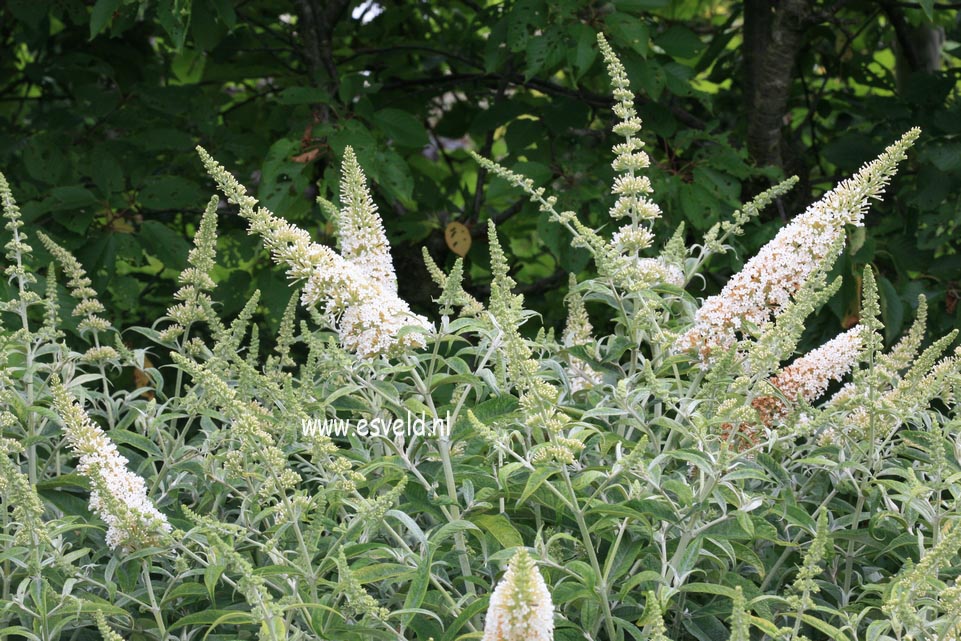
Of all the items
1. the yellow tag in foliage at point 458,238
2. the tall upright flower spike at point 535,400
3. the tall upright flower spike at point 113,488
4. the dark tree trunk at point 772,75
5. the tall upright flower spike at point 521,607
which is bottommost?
the tall upright flower spike at point 113,488

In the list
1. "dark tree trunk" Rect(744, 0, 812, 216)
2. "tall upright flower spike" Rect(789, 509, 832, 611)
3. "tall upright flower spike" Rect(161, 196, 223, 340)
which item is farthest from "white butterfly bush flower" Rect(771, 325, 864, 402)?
"dark tree trunk" Rect(744, 0, 812, 216)

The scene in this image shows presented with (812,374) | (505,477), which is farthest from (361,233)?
(812,374)

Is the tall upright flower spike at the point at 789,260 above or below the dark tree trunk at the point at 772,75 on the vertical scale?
below

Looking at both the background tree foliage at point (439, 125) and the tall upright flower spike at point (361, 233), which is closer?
the tall upright flower spike at point (361, 233)

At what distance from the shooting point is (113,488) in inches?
87.1

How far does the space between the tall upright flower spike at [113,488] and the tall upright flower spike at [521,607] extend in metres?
0.80

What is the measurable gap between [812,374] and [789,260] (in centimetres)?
31

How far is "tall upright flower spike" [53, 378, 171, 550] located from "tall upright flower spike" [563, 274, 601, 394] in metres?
1.14

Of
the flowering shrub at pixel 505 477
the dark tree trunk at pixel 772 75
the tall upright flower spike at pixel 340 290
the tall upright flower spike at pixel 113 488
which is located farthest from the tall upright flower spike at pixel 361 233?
the dark tree trunk at pixel 772 75

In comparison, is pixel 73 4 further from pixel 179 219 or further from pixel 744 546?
pixel 744 546

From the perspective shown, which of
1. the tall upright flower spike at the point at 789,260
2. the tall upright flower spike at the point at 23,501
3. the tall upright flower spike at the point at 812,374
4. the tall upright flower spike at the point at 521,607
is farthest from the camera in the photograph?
the tall upright flower spike at the point at 812,374

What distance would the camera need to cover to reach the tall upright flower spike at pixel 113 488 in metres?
2.12

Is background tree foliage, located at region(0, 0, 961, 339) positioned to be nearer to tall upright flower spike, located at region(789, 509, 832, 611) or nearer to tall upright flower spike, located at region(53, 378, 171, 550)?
tall upright flower spike, located at region(53, 378, 171, 550)

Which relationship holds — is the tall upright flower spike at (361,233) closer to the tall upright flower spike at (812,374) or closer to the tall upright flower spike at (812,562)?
the tall upright flower spike at (812,374)
